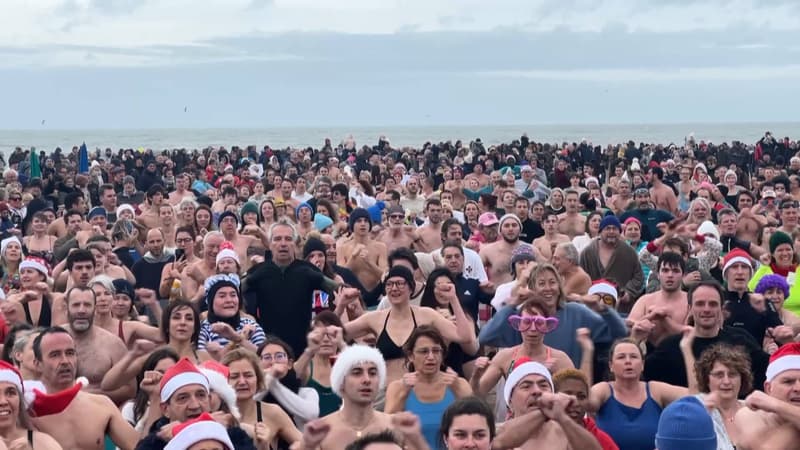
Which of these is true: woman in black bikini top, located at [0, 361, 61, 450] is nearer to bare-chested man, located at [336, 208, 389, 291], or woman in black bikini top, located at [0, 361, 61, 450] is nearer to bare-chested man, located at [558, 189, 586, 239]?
bare-chested man, located at [336, 208, 389, 291]

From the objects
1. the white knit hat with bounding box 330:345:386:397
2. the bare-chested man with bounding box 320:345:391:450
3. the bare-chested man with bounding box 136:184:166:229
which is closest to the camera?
the bare-chested man with bounding box 320:345:391:450

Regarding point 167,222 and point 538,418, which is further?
point 167,222

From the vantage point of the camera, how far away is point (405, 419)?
5.41 metres

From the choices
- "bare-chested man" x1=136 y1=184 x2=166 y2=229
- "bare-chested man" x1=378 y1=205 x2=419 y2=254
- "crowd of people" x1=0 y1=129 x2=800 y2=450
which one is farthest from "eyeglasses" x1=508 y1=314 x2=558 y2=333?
"bare-chested man" x1=136 y1=184 x2=166 y2=229

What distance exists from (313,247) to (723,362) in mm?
4401

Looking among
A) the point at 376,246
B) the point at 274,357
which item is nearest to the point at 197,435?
the point at 274,357

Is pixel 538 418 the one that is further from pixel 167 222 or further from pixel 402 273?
pixel 167 222

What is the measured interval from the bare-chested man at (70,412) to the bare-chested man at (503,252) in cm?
494

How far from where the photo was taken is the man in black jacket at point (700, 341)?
23.4 feet

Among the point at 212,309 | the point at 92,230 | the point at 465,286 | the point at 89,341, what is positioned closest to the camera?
the point at 89,341

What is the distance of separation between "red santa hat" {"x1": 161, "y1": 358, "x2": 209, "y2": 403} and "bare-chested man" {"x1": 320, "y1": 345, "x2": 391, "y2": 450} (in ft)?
2.04

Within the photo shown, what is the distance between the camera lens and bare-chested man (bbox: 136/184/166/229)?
13805mm

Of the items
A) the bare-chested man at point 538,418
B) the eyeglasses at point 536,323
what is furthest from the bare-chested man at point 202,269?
the bare-chested man at point 538,418

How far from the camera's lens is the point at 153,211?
14305 millimetres
